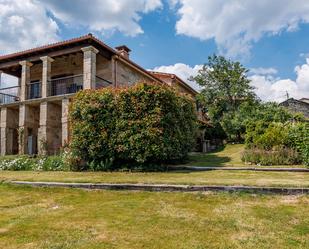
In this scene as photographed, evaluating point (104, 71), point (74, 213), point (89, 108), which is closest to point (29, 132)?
point (104, 71)

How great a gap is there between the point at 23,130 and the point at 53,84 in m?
4.22

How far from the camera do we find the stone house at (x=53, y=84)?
17.0 meters

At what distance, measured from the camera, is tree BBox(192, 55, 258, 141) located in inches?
1013

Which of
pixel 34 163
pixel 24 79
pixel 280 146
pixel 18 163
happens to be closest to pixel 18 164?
pixel 18 163

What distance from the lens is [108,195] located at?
24.9 feet

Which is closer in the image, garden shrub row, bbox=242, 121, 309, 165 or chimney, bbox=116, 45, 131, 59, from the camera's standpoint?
garden shrub row, bbox=242, 121, 309, 165

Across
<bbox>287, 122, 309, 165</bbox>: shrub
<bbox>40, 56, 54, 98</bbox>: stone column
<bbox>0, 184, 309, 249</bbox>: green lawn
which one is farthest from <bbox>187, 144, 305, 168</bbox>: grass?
<bbox>40, 56, 54, 98</bbox>: stone column

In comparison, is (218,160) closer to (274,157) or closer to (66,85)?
(274,157)

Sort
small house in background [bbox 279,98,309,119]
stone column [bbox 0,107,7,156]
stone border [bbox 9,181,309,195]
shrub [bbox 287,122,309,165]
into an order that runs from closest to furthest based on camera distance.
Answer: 1. stone border [bbox 9,181,309,195]
2. shrub [bbox 287,122,309,165]
3. stone column [bbox 0,107,7,156]
4. small house in background [bbox 279,98,309,119]

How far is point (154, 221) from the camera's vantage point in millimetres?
5297

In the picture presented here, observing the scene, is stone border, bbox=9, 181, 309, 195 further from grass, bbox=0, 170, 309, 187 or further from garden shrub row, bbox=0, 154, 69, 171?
garden shrub row, bbox=0, 154, 69, 171

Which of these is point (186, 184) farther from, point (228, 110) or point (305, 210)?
point (228, 110)

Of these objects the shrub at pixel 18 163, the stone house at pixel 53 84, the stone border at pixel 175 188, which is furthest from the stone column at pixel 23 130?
the stone border at pixel 175 188

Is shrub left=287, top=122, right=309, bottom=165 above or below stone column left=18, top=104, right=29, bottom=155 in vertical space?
below
